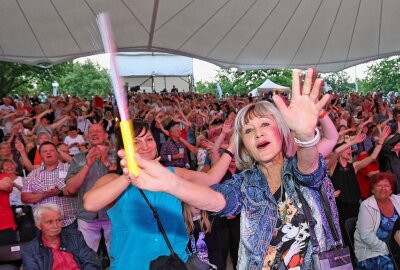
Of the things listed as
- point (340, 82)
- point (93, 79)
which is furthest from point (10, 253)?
point (340, 82)

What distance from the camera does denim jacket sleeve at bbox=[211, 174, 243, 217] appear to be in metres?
1.97

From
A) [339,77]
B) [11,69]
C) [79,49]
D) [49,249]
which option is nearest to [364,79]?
[339,77]

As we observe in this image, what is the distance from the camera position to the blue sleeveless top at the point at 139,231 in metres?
2.58

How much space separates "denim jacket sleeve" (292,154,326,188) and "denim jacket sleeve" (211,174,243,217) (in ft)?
0.81

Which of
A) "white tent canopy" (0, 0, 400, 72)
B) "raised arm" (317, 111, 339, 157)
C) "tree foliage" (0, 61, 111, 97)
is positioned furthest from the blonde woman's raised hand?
"tree foliage" (0, 61, 111, 97)

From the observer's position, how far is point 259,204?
78.4 inches

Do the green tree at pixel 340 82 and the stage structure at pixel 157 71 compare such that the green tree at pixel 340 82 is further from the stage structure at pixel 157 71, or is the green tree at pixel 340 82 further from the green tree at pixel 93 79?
the green tree at pixel 93 79

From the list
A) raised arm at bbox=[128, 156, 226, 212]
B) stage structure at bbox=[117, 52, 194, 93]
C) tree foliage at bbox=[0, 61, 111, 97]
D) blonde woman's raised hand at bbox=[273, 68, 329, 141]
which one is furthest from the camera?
tree foliage at bbox=[0, 61, 111, 97]

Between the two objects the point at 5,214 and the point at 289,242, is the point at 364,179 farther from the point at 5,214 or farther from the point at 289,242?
the point at 289,242

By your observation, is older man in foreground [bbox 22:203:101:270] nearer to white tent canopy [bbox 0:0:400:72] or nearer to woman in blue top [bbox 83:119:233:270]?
woman in blue top [bbox 83:119:233:270]

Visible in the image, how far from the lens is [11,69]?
34906 mm

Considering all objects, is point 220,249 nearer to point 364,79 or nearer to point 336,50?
point 336,50

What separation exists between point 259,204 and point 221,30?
10818 millimetres

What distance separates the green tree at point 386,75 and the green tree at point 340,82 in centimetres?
382
